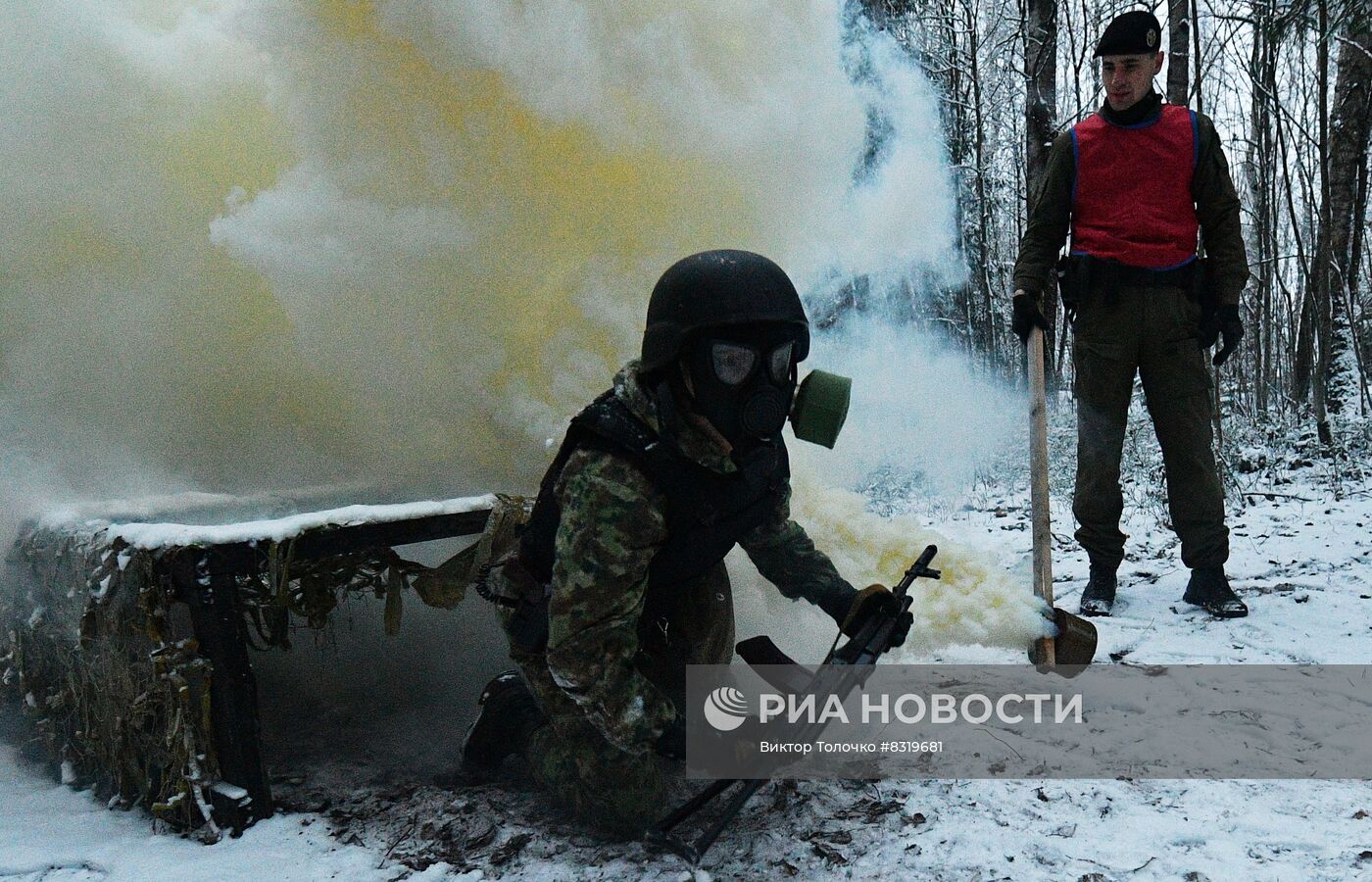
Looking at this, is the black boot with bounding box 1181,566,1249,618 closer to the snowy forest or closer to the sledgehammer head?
the sledgehammer head

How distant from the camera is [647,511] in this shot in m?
2.13

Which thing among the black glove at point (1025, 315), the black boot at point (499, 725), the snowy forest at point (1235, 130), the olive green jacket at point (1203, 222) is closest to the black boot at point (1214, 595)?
the olive green jacket at point (1203, 222)

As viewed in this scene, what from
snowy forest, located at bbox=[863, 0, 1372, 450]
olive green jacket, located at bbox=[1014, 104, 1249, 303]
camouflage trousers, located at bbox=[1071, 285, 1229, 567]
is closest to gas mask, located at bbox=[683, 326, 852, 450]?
olive green jacket, located at bbox=[1014, 104, 1249, 303]

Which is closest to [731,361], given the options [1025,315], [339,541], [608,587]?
[608,587]

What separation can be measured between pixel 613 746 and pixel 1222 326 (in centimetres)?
276

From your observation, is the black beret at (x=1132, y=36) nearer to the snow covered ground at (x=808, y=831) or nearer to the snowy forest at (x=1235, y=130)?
the snow covered ground at (x=808, y=831)

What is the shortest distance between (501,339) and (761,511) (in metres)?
2.06

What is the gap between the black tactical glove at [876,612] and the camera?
92.8 inches

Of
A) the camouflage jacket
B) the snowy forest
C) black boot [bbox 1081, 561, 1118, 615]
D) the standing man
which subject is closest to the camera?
the camouflage jacket

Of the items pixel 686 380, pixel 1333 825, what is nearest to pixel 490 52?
pixel 686 380

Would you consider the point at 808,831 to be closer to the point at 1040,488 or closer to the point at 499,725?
the point at 499,725

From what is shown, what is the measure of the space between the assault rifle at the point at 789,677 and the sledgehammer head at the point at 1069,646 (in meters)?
0.66

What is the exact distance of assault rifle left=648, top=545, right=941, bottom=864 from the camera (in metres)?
2.06

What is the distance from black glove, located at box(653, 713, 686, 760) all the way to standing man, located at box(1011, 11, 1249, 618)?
2089 mm
